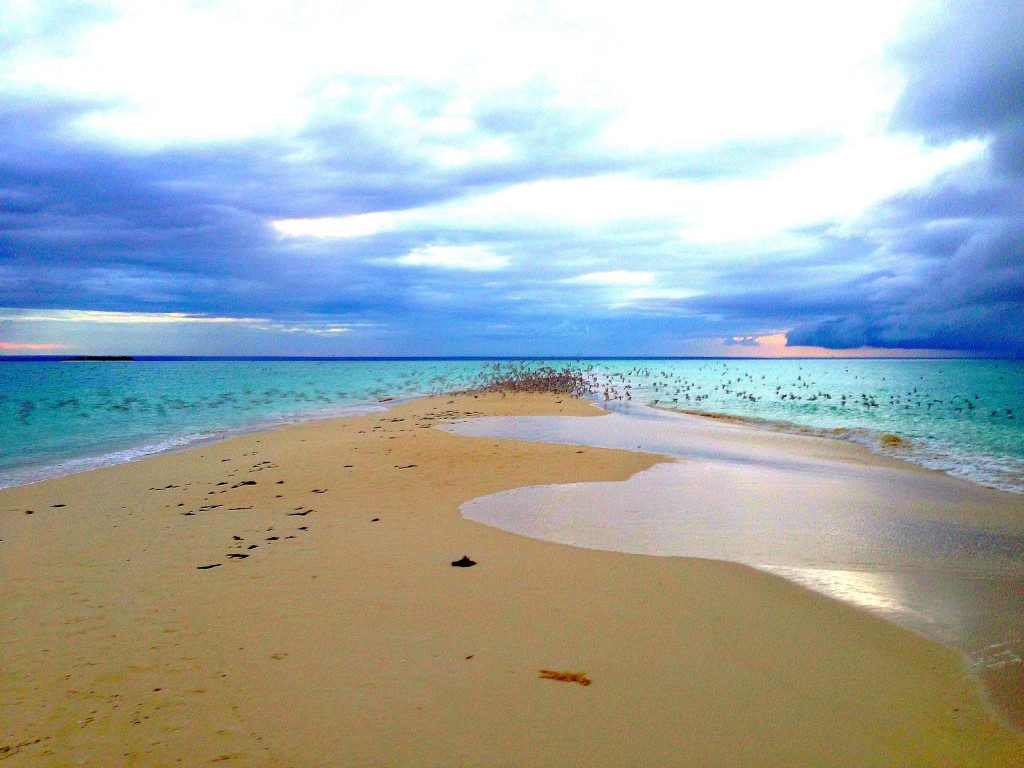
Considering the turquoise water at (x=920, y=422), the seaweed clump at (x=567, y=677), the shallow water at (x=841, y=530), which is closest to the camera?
the seaweed clump at (x=567, y=677)

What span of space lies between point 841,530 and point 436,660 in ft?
23.1

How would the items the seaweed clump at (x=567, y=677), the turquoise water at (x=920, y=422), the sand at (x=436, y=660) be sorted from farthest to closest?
the turquoise water at (x=920, y=422), the seaweed clump at (x=567, y=677), the sand at (x=436, y=660)

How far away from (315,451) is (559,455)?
6.86 meters

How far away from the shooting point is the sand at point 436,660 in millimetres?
3840

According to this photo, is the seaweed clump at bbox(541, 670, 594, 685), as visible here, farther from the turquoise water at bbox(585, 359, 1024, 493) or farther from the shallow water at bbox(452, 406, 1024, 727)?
the turquoise water at bbox(585, 359, 1024, 493)

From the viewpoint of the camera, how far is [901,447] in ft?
63.5

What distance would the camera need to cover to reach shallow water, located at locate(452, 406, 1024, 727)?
5855 millimetres

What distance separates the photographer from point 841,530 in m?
9.02

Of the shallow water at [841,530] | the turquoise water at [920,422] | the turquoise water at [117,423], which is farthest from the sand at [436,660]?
the turquoise water at [920,422]

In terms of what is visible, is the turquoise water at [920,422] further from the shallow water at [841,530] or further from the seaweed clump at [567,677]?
the seaweed clump at [567,677]

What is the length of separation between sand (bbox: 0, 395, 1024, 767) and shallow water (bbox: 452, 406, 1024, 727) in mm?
470

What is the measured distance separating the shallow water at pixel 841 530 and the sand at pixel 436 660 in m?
0.47

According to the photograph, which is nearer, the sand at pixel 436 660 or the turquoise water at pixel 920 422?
the sand at pixel 436 660

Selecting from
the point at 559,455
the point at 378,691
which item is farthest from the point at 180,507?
the point at 559,455
